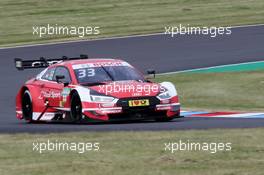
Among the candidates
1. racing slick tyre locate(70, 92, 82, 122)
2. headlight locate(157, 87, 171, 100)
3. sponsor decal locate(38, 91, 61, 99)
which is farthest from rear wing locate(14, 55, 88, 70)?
headlight locate(157, 87, 171, 100)

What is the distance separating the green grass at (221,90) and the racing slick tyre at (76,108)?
3.55 m

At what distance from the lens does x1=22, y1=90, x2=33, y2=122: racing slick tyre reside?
17297 millimetres

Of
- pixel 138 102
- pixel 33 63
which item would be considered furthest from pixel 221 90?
pixel 138 102

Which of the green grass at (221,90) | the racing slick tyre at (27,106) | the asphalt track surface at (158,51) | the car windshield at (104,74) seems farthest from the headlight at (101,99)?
the asphalt track surface at (158,51)

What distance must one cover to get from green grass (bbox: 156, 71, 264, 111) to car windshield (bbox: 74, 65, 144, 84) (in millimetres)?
2628

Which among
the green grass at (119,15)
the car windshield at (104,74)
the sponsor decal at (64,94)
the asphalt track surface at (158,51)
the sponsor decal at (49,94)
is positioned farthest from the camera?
the green grass at (119,15)

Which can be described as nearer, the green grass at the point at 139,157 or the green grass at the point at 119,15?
the green grass at the point at 139,157

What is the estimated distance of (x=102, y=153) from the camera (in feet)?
37.1

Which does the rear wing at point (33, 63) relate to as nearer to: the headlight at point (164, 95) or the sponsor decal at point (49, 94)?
the sponsor decal at point (49, 94)

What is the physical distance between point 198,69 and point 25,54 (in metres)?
5.40

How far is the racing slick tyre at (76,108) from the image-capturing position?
15.7 meters

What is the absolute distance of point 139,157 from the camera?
35.8 feet

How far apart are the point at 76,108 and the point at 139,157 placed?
4.99 metres

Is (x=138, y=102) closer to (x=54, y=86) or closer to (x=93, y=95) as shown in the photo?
(x=93, y=95)
